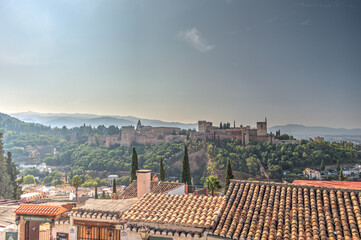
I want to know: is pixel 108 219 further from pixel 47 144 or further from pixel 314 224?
pixel 47 144

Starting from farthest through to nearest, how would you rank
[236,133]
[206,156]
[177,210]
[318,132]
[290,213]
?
[318,132] → [236,133] → [206,156] → [177,210] → [290,213]

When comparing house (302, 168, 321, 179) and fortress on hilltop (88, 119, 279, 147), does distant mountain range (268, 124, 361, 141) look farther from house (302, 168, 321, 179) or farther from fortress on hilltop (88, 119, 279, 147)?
house (302, 168, 321, 179)

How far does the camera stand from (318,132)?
463 ft

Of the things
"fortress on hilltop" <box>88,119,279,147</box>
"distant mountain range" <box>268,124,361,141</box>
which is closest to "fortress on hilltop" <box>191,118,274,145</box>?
"fortress on hilltop" <box>88,119,279,147</box>

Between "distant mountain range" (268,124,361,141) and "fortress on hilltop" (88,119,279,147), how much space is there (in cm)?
4611

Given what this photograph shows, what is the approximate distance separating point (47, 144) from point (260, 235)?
12279 centimetres

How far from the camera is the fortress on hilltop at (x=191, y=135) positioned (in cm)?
6975

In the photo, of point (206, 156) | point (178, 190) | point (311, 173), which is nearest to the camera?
point (178, 190)

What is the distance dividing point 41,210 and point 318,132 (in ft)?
498

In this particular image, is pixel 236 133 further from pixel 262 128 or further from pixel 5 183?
pixel 5 183

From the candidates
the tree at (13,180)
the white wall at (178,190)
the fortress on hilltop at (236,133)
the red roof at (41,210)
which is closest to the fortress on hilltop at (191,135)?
the fortress on hilltop at (236,133)

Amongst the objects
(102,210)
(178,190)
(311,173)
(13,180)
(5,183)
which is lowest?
(311,173)

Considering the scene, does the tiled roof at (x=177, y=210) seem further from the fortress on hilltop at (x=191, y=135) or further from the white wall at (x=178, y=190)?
the fortress on hilltop at (x=191, y=135)

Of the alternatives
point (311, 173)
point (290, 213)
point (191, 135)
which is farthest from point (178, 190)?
point (191, 135)
